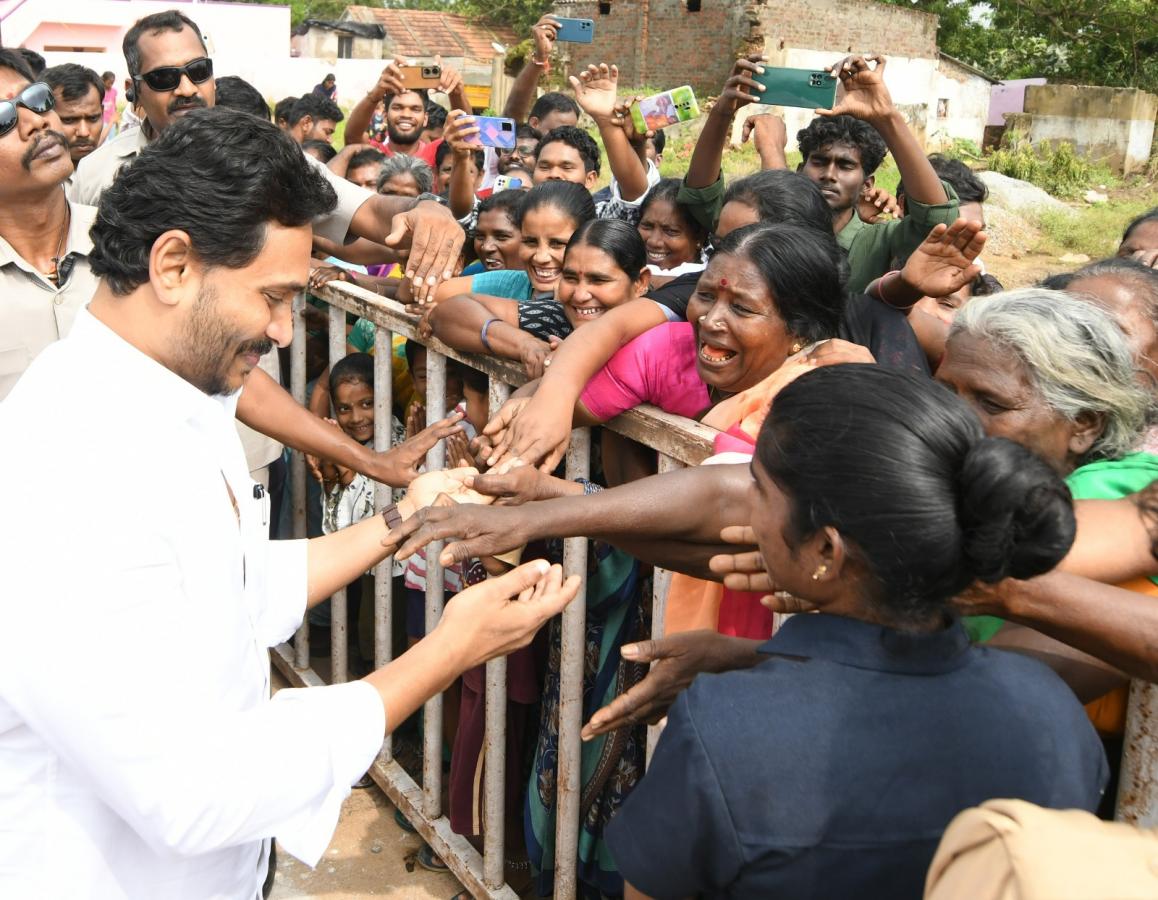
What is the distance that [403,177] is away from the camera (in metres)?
5.86

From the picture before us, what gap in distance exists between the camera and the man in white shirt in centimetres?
154

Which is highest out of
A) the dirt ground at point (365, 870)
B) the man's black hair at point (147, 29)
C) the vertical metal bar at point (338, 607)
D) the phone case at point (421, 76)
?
the man's black hair at point (147, 29)

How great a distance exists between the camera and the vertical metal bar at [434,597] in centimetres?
331

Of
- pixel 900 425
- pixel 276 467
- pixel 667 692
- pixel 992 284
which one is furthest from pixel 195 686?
pixel 992 284

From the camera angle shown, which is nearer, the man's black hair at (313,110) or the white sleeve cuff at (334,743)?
the white sleeve cuff at (334,743)

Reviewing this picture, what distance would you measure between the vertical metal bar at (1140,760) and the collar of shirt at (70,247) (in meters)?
3.04

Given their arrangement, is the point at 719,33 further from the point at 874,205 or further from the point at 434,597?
the point at 434,597

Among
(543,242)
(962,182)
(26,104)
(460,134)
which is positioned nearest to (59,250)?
(26,104)

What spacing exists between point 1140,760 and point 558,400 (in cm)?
143

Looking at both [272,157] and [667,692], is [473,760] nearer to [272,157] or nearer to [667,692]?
[667,692]

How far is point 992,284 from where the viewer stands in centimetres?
446

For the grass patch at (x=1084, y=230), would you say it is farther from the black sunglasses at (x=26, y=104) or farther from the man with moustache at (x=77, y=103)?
the black sunglasses at (x=26, y=104)

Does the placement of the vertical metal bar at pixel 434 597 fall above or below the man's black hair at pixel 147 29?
below

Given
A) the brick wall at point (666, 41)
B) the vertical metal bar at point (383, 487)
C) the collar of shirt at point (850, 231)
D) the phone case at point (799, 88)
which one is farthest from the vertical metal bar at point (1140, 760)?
the brick wall at point (666, 41)
